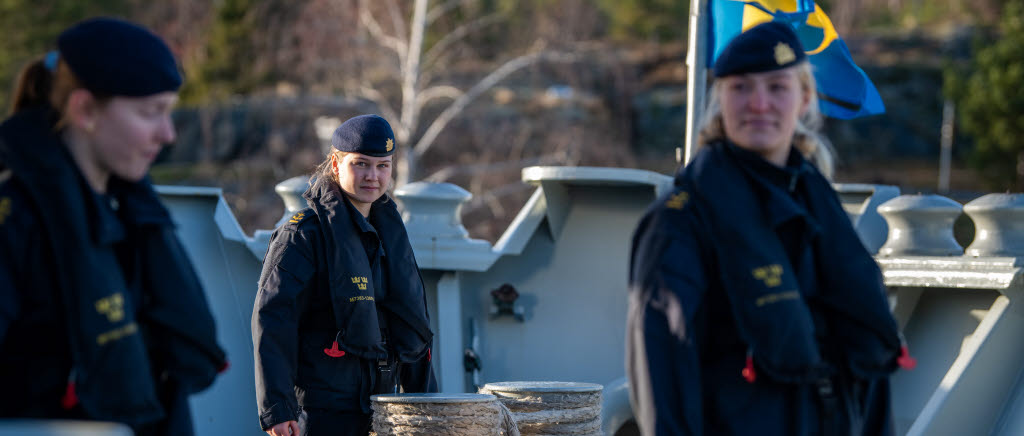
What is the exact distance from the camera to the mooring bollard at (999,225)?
5961 mm

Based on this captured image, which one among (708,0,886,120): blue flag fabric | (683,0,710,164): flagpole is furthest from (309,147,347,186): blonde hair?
(708,0,886,120): blue flag fabric

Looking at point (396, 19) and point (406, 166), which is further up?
point (396, 19)

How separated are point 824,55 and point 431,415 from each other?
147 inches

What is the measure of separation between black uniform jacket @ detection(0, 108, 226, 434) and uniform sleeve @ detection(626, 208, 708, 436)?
1018mm

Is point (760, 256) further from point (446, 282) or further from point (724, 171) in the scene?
point (446, 282)

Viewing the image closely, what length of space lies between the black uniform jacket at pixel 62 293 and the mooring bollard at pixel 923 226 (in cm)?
451

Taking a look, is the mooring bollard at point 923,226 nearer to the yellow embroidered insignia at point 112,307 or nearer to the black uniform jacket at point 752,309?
the black uniform jacket at point 752,309

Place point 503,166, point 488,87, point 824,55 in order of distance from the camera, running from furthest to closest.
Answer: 1. point 503,166
2. point 488,87
3. point 824,55

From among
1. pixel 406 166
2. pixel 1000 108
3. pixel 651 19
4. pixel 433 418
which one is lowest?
pixel 1000 108

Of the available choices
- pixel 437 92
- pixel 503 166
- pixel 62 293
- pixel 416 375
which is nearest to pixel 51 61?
pixel 62 293

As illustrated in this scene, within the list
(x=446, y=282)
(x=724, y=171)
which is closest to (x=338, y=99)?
(x=446, y=282)

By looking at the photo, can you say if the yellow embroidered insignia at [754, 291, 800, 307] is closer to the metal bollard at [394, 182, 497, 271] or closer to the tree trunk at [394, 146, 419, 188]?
the metal bollard at [394, 182, 497, 271]

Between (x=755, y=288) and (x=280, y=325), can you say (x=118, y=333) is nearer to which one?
(x=755, y=288)

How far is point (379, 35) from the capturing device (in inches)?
833
